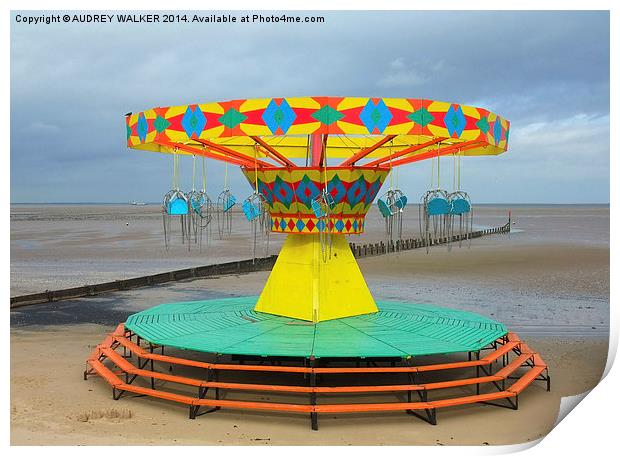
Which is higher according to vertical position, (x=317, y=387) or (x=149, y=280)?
(x=317, y=387)

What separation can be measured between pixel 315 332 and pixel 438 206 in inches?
102

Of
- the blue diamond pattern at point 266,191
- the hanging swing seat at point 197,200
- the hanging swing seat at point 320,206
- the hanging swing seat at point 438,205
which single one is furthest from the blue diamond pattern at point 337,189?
the hanging swing seat at point 197,200

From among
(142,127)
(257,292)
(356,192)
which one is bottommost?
(257,292)

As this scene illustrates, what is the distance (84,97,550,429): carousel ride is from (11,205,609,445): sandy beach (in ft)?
1.00

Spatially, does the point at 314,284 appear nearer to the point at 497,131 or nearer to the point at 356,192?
the point at 356,192

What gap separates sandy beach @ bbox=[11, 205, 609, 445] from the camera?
7637 millimetres

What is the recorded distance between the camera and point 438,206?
358 inches

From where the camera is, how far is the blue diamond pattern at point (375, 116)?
7.46 metres

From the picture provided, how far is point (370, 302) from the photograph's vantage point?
1102cm

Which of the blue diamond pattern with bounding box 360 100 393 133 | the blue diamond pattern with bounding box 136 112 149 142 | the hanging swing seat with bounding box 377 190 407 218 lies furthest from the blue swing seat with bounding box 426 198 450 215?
the blue diamond pattern with bounding box 136 112 149 142

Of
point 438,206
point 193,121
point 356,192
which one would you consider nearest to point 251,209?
point 356,192

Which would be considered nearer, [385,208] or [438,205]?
[438,205]

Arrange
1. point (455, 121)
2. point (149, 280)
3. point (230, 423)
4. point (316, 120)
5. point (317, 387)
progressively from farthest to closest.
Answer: point (149, 280) < point (317, 387) < point (455, 121) < point (230, 423) < point (316, 120)
